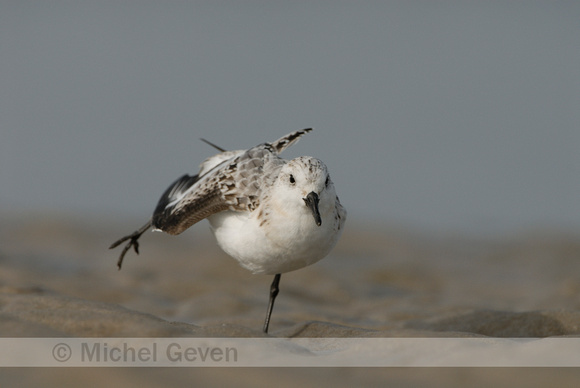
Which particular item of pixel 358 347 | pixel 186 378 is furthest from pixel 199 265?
pixel 186 378

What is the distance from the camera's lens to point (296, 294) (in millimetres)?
10609

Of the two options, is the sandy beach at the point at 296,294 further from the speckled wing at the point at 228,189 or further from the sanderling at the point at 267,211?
the speckled wing at the point at 228,189

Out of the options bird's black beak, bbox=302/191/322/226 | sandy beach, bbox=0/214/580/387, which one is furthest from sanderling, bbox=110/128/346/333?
sandy beach, bbox=0/214/580/387

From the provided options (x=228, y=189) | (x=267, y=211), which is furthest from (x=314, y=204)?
(x=228, y=189)

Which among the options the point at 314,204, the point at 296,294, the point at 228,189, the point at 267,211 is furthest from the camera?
the point at 296,294

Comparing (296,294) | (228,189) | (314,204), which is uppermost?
(296,294)

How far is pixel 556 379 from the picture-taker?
13.3 ft

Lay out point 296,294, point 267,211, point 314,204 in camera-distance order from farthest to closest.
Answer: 1. point 296,294
2. point 267,211
3. point 314,204

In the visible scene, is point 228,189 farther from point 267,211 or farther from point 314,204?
point 314,204

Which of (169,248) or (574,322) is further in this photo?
(169,248)

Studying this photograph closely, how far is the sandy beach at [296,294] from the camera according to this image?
4207 mm

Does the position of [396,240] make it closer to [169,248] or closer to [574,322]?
[169,248]

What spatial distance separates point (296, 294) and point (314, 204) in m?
4.72

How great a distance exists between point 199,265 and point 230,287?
6.07 ft
